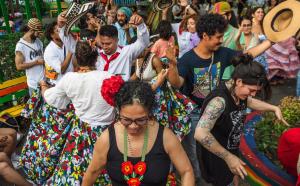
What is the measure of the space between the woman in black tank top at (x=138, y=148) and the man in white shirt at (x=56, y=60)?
2200 mm

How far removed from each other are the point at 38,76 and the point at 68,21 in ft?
4.36

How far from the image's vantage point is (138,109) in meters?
1.97

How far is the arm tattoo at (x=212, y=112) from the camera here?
2.31 m

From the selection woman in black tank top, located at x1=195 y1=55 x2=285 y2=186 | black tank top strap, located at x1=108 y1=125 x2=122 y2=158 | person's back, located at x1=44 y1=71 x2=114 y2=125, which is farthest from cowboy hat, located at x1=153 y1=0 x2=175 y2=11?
black tank top strap, located at x1=108 y1=125 x2=122 y2=158

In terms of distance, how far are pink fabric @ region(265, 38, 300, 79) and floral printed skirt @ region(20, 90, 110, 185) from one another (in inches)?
194

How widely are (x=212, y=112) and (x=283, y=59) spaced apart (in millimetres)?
5157

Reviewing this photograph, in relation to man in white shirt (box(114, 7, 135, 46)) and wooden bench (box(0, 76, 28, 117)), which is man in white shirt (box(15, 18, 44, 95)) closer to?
wooden bench (box(0, 76, 28, 117))

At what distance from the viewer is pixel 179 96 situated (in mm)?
3326

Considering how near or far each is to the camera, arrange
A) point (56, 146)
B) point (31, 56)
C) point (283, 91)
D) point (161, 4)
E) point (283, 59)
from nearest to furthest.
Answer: point (56, 146) < point (31, 56) < point (161, 4) < point (283, 91) < point (283, 59)

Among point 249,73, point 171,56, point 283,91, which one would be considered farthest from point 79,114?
point 283,91

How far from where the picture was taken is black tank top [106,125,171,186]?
78.8 inches

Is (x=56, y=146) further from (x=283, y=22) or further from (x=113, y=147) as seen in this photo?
(x=283, y=22)

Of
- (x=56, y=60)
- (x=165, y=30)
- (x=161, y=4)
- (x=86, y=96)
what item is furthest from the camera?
(x=161, y=4)

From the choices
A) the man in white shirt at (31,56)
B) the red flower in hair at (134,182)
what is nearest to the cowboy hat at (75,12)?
the man in white shirt at (31,56)
